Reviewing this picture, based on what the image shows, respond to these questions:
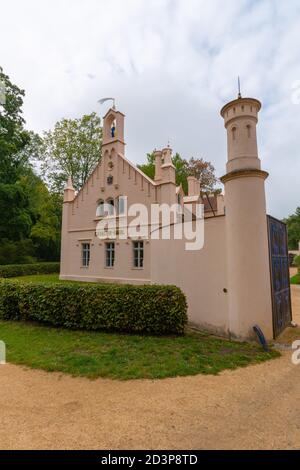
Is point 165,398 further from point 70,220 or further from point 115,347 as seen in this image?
point 70,220

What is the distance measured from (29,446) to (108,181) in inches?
644

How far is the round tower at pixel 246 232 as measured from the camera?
5.79m

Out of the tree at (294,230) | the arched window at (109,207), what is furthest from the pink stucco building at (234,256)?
the tree at (294,230)

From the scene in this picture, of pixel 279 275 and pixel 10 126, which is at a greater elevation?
pixel 10 126

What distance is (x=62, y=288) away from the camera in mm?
7379

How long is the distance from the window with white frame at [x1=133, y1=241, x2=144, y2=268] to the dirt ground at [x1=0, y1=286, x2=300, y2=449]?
37.1 feet

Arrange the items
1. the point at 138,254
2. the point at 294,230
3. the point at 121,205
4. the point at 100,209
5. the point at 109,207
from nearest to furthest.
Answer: the point at 138,254 < the point at 121,205 < the point at 109,207 < the point at 100,209 < the point at 294,230

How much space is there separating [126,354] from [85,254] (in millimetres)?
14500

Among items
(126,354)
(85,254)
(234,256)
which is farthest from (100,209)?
(126,354)

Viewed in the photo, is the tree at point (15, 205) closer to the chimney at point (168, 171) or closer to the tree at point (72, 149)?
the tree at point (72, 149)

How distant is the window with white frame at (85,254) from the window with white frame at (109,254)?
1.96m

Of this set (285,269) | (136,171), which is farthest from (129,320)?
(136,171)

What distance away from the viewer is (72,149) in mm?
26969

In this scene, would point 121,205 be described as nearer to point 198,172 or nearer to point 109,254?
point 109,254
